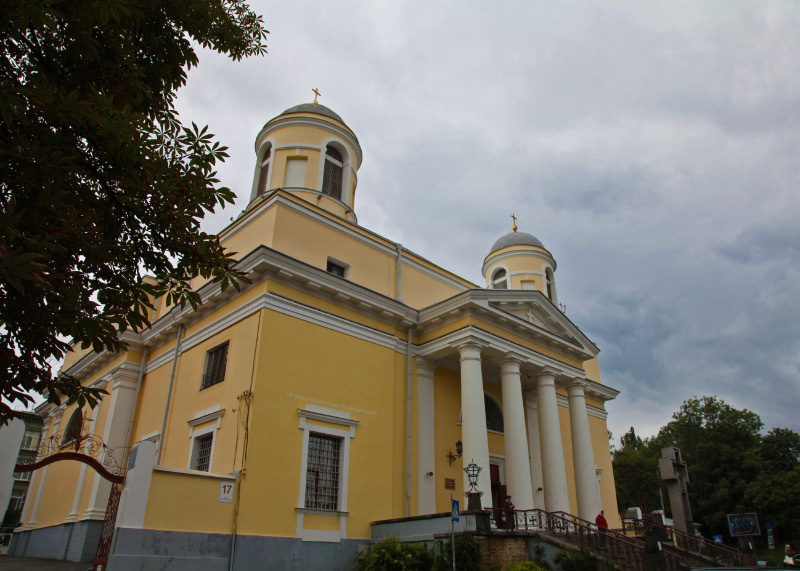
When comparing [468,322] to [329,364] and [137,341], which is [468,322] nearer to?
[329,364]

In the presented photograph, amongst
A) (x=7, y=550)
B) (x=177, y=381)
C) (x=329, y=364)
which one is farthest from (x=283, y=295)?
(x=7, y=550)

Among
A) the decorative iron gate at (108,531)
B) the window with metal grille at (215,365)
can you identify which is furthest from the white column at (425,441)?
the decorative iron gate at (108,531)

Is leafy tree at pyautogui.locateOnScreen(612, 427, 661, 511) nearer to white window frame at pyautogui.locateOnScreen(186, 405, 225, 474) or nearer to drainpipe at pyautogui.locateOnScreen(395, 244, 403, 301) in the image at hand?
drainpipe at pyautogui.locateOnScreen(395, 244, 403, 301)

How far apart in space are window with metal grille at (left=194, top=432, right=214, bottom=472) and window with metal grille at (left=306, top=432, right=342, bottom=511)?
2586 mm

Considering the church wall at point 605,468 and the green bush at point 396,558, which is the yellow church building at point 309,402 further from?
the church wall at point 605,468

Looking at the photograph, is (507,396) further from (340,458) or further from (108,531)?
(108,531)

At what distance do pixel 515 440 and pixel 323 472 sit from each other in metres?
5.53

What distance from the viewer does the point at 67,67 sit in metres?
5.53

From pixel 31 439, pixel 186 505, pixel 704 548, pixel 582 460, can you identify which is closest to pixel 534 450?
pixel 582 460

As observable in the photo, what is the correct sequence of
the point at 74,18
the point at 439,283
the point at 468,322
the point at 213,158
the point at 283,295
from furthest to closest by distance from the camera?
the point at 439,283, the point at 468,322, the point at 283,295, the point at 213,158, the point at 74,18

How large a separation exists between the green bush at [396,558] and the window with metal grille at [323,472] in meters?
1.55

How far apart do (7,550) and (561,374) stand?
22.4 metres

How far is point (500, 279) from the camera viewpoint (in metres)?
29.9

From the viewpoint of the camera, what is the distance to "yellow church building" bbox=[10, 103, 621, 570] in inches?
483
